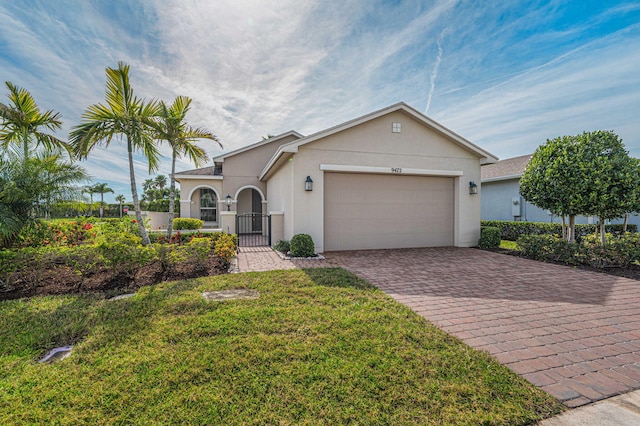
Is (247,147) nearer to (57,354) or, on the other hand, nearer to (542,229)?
(57,354)

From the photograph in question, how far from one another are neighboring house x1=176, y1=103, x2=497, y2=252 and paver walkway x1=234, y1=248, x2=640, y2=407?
220 cm

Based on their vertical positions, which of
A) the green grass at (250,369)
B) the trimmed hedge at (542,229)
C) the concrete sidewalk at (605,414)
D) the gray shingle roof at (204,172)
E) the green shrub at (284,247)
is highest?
the gray shingle roof at (204,172)

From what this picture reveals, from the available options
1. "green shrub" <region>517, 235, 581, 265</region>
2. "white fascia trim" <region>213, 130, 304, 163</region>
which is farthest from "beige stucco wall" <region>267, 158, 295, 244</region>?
"green shrub" <region>517, 235, 581, 265</region>

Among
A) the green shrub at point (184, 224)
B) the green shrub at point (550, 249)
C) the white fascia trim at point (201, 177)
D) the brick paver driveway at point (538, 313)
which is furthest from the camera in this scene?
the white fascia trim at point (201, 177)

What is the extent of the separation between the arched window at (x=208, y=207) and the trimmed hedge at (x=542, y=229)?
15.9 metres

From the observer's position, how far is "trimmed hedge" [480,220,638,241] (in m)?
12.0

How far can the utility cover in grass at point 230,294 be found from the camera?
498cm

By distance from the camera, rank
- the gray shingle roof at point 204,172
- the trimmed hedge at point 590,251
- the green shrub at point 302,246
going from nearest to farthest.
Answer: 1. the trimmed hedge at point 590,251
2. the green shrub at point 302,246
3. the gray shingle roof at point 204,172

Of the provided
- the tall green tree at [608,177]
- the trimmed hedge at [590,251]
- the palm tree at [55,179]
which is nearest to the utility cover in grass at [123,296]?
the palm tree at [55,179]

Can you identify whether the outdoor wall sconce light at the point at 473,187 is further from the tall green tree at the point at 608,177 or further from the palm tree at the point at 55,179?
the palm tree at the point at 55,179

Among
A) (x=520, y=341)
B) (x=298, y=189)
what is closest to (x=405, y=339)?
(x=520, y=341)

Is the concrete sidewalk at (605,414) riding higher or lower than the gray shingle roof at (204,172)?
lower

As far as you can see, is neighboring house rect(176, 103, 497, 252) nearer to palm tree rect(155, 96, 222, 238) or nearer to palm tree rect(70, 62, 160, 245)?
palm tree rect(155, 96, 222, 238)

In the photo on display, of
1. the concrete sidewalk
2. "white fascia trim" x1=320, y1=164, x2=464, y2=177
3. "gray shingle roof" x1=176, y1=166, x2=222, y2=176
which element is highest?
"gray shingle roof" x1=176, y1=166, x2=222, y2=176
